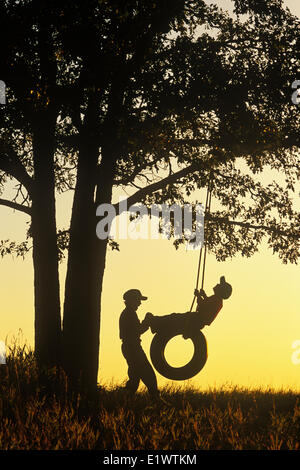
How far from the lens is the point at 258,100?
46.8 feet

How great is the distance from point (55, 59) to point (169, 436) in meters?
7.74

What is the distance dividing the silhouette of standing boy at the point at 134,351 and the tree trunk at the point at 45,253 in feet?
5.61

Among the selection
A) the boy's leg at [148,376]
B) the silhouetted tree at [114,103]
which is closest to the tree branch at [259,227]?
the silhouetted tree at [114,103]

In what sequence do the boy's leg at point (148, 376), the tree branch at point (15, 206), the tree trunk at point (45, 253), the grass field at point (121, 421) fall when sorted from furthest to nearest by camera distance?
the tree branch at point (15, 206)
the tree trunk at point (45, 253)
the boy's leg at point (148, 376)
the grass field at point (121, 421)

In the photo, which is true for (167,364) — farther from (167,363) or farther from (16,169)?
(16,169)

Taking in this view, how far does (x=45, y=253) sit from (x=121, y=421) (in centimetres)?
541

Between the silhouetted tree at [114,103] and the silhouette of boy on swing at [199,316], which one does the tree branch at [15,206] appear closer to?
the silhouetted tree at [114,103]

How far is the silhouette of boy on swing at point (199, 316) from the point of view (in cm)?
1245

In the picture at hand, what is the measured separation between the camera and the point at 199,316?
12.5 m

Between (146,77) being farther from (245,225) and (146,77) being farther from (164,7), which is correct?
(245,225)

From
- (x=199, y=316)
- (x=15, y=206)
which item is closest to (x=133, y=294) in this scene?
(x=199, y=316)

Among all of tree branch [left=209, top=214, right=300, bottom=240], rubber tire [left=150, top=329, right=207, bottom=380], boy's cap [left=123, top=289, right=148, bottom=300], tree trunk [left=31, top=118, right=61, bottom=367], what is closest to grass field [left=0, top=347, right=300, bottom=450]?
tree trunk [left=31, top=118, right=61, bottom=367]

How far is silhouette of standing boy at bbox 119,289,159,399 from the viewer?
1309 cm

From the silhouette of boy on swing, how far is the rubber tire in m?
0.12
